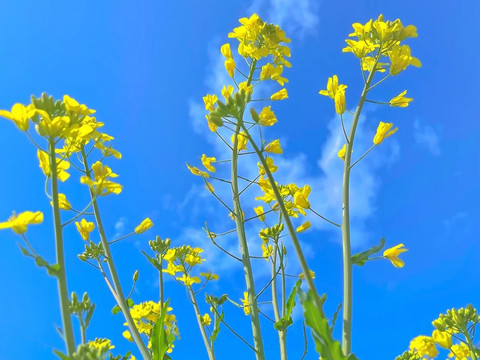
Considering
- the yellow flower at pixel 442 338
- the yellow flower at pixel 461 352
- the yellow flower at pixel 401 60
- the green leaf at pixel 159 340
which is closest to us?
the green leaf at pixel 159 340

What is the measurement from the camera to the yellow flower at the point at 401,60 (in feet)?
9.55

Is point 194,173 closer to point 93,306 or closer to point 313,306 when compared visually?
point 93,306

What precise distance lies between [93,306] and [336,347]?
4.28ft

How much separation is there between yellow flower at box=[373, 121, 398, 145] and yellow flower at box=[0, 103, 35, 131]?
6.54 feet

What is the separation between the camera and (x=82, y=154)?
120 inches

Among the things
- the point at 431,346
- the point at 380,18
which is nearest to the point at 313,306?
the point at 380,18

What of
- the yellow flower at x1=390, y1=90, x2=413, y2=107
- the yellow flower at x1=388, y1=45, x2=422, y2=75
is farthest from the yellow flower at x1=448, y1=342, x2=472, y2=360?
the yellow flower at x1=388, y1=45, x2=422, y2=75

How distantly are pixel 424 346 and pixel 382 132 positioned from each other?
2836 millimetres

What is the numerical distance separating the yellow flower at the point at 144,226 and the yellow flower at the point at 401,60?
190cm

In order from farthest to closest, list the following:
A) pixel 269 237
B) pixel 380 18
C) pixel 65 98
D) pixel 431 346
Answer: pixel 431 346 → pixel 269 237 → pixel 380 18 → pixel 65 98

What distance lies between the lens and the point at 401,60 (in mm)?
2900

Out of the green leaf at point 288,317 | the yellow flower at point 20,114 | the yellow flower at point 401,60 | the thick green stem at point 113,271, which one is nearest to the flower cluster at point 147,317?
the thick green stem at point 113,271

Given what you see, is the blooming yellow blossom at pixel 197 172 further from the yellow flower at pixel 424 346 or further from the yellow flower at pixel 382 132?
the yellow flower at pixel 424 346

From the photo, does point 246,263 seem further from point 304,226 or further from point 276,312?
point 304,226
